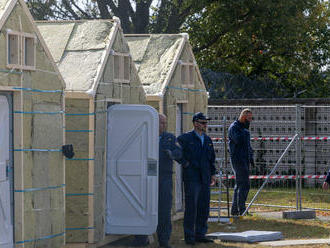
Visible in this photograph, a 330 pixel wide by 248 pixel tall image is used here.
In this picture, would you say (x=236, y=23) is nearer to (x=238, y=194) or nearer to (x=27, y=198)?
(x=238, y=194)

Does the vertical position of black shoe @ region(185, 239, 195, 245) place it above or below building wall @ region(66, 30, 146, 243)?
below

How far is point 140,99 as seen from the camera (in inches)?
508

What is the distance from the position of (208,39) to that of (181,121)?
13.2 metres

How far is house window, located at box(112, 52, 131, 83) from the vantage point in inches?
476

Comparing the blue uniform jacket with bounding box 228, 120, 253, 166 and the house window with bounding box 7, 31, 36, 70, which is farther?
the blue uniform jacket with bounding box 228, 120, 253, 166

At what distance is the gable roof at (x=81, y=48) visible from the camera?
1131 centimetres

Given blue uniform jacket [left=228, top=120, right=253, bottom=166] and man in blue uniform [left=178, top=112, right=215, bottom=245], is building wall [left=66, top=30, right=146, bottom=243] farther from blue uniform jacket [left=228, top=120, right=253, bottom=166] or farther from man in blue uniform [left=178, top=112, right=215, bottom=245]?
blue uniform jacket [left=228, top=120, right=253, bottom=166]

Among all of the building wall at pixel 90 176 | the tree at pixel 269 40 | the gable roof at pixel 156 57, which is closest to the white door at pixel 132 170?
the building wall at pixel 90 176

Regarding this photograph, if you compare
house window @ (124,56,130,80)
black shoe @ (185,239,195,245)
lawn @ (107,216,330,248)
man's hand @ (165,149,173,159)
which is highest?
house window @ (124,56,130,80)

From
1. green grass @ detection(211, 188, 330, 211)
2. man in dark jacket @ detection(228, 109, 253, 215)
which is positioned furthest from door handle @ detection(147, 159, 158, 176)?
green grass @ detection(211, 188, 330, 211)

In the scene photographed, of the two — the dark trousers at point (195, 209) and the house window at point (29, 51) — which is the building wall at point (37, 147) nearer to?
the house window at point (29, 51)

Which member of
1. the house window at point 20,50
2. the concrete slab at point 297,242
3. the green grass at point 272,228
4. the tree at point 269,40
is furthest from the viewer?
the tree at point 269,40

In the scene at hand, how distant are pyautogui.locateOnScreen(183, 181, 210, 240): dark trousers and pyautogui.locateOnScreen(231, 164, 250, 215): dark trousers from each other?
284cm

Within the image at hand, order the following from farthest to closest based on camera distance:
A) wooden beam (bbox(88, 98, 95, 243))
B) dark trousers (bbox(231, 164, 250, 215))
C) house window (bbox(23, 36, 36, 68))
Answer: dark trousers (bbox(231, 164, 250, 215)) < wooden beam (bbox(88, 98, 95, 243)) < house window (bbox(23, 36, 36, 68))
